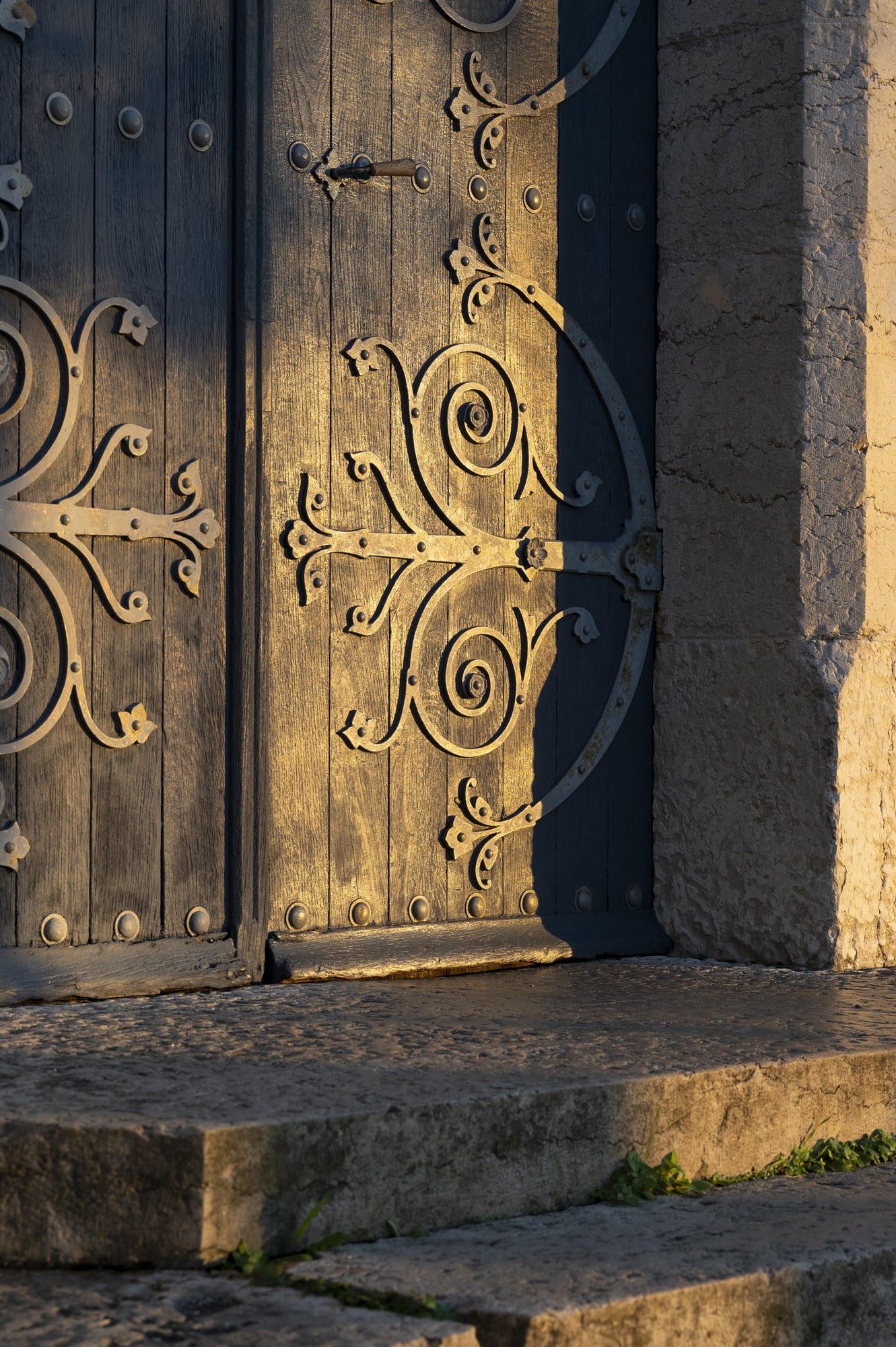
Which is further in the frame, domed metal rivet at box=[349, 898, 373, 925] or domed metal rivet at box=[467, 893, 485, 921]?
domed metal rivet at box=[467, 893, 485, 921]

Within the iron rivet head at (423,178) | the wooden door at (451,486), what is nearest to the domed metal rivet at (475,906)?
the wooden door at (451,486)

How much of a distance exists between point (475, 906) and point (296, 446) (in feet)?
→ 3.42

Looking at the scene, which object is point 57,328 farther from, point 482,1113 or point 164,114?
point 482,1113

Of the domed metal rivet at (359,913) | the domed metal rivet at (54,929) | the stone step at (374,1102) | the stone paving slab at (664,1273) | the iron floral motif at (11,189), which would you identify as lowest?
the stone paving slab at (664,1273)

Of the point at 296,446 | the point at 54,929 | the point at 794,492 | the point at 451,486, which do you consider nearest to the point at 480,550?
the point at 451,486

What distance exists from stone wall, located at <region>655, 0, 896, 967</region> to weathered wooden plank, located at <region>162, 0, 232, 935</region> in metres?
1.16

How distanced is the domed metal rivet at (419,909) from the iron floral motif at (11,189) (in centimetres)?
150

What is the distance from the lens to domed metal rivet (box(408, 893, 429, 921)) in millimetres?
3184

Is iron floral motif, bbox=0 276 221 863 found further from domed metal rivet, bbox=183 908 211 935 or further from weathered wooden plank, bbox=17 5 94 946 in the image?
domed metal rivet, bbox=183 908 211 935

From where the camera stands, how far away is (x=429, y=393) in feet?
10.7

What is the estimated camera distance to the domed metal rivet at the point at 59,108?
2736 millimetres

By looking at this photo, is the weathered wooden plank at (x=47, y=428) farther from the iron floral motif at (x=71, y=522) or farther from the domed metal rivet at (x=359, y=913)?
the domed metal rivet at (x=359, y=913)

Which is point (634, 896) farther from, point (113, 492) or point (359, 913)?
point (113, 492)

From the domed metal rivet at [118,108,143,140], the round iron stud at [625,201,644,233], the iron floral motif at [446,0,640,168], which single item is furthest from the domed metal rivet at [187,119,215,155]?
the round iron stud at [625,201,644,233]
